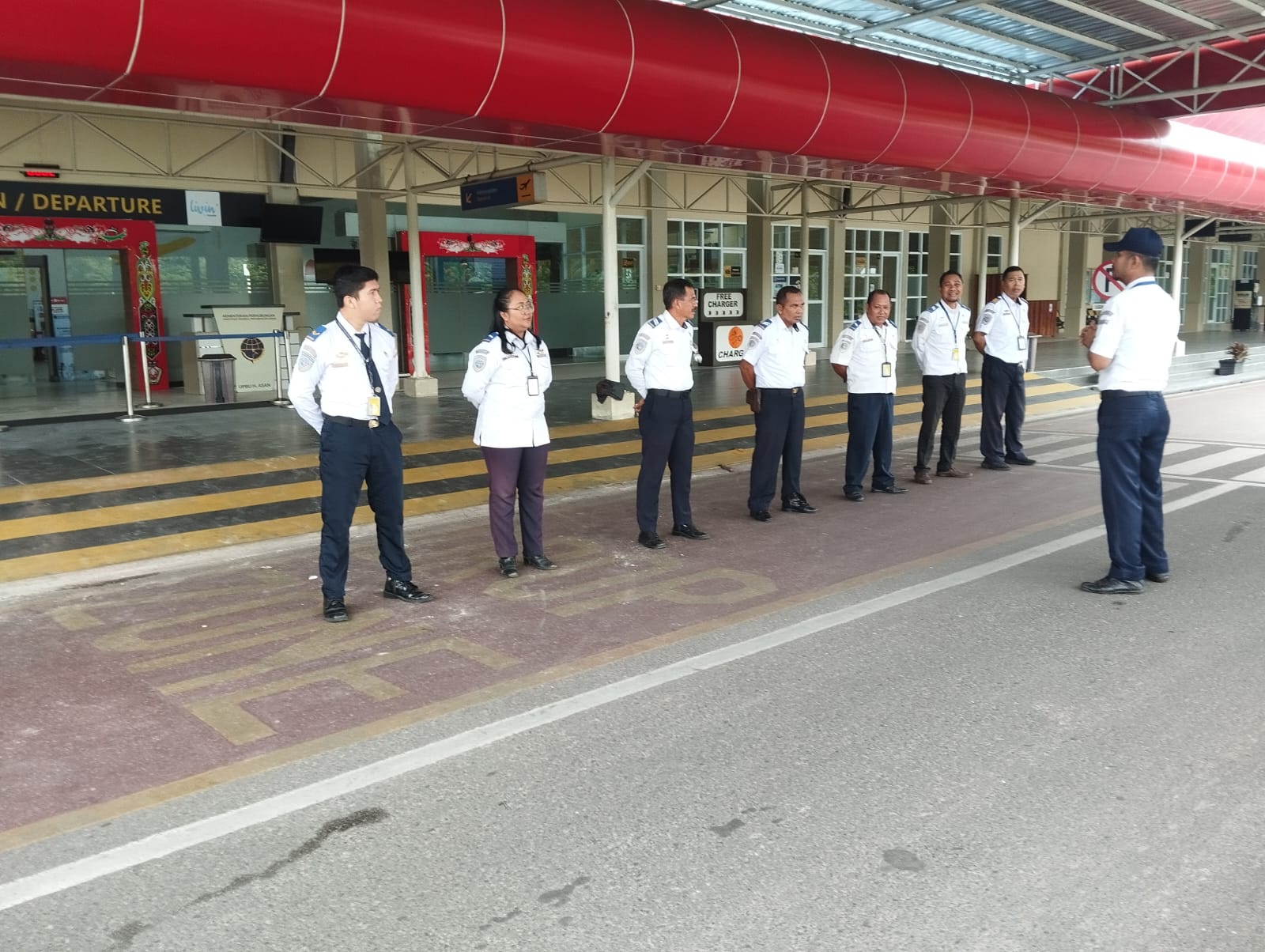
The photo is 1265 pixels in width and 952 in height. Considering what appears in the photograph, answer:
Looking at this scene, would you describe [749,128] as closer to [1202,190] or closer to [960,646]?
[960,646]

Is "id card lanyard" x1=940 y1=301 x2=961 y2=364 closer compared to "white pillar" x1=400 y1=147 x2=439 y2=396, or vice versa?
"id card lanyard" x1=940 y1=301 x2=961 y2=364

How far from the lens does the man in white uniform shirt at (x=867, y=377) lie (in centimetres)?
902

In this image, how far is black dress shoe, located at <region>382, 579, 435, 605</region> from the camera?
20.1ft

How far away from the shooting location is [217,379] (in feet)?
48.0

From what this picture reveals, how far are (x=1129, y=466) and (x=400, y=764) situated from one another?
4559 millimetres

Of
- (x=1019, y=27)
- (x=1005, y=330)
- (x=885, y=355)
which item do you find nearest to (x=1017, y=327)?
(x=1005, y=330)

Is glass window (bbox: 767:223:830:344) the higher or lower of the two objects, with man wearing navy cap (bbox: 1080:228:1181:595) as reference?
higher

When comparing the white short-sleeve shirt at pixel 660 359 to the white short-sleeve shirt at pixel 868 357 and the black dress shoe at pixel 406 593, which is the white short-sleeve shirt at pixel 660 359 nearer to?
the white short-sleeve shirt at pixel 868 357

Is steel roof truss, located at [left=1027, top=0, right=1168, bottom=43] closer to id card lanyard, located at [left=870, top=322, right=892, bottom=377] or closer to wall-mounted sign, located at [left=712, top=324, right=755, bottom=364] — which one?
id card lanyard, located at [left=870, top=322, right=892, bottom=377]

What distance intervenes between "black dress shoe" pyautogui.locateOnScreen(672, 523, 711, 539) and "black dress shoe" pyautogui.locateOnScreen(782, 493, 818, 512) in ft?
3.83

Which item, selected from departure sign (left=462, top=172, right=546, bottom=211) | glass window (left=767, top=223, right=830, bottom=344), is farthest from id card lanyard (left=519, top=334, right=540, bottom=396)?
glass window (left=767, top=223, right=830, bottom=344)

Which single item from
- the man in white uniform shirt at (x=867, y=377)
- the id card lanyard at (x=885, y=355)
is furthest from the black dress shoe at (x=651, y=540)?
the id card lanyard at (x=885, y=355)

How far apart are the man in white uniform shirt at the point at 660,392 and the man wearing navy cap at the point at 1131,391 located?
2771 mm

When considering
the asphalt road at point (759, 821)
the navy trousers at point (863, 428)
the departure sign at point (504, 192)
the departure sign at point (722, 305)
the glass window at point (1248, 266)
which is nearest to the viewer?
the asphalt road at point (759, 821)
